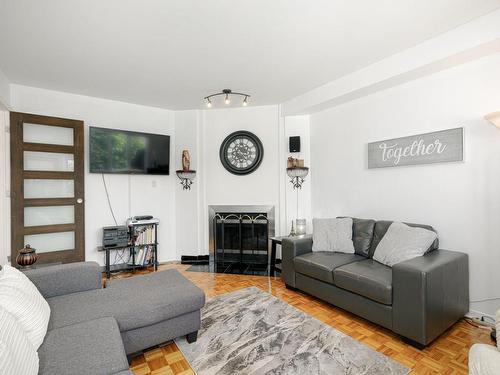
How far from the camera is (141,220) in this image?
385 centimetres

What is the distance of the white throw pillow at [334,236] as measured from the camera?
2945mm

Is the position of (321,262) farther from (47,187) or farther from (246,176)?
(47,187)

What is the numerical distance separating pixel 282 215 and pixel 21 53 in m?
3.53

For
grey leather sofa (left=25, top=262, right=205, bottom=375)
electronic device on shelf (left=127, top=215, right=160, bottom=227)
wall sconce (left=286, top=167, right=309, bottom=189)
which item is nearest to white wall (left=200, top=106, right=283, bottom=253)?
wall sconce (left=286, top=167, right=309, bottom=189)

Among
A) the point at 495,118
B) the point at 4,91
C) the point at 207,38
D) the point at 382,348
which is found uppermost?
the point at 207,38

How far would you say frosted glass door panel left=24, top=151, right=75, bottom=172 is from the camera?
3.19 metres

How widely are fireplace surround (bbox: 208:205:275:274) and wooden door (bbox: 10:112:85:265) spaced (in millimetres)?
1835

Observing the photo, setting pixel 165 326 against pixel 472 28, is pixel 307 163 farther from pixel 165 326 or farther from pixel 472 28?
pixel 165 326

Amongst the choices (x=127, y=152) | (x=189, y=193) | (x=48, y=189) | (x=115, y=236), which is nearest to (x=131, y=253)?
(x=115, y=236)

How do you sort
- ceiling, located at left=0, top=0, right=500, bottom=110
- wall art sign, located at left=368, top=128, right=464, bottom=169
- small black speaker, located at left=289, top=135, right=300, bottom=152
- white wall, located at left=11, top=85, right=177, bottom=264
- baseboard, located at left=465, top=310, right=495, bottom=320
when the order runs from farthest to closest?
small black speaker, located at left=289, top=135, right=300, bottom=152 < white wall, located at left=11, top=85, right=177, bottom=264 < wall art sign, located at left=368, top=128, right=464, bottom=169 < baseboard, located at left=465, top=310, right=495, bottom=320 < ceiling, located at left=0, top=0, right=500, bottom=110

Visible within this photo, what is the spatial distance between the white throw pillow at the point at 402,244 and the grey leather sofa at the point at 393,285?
80 millimetres

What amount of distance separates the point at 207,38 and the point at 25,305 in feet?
7.40

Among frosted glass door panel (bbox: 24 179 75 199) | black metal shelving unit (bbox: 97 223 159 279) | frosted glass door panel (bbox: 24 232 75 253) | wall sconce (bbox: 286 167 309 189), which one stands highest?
wall sconce (bbox: 286 167 309 189)

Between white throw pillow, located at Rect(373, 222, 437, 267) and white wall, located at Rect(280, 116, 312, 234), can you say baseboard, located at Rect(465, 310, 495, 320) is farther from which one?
white wall, located at Rect(280, 116, 312, 234)
